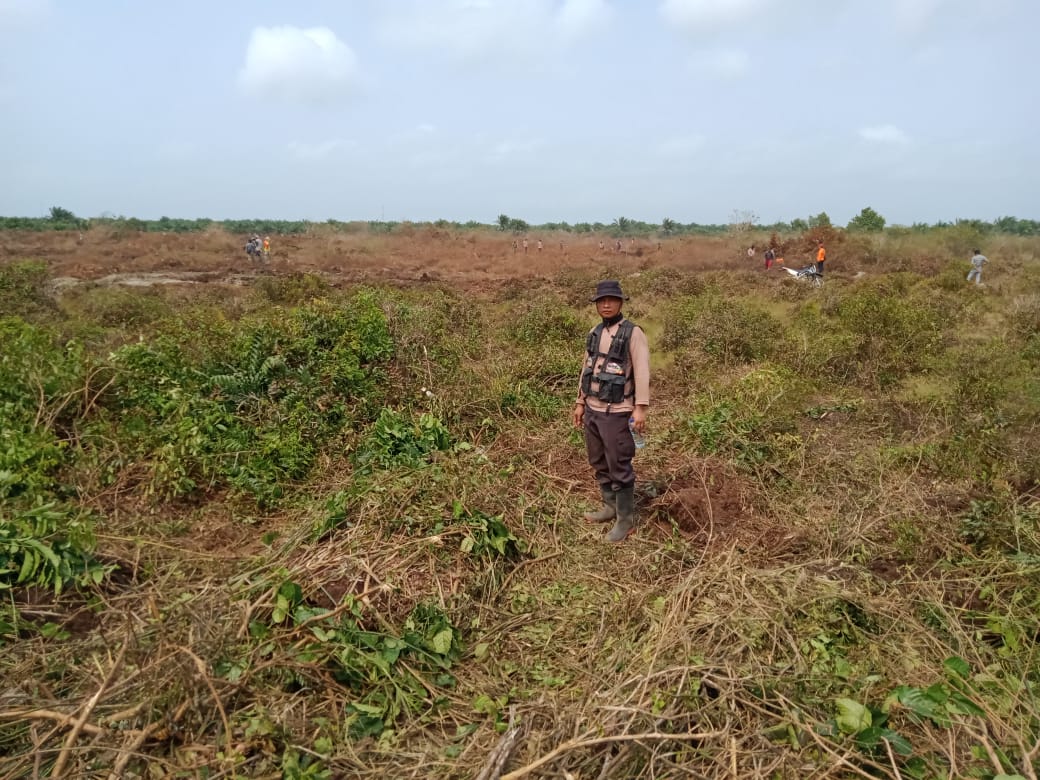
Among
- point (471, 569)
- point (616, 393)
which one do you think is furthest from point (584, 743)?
point (616, 393)

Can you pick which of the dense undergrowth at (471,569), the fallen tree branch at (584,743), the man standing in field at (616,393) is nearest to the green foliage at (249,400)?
the dense undergrowth at (471,569)

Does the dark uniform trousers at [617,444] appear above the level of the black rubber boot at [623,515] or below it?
above

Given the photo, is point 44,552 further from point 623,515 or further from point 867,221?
point 867,221

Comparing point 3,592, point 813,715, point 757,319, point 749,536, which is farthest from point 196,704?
point 757,319

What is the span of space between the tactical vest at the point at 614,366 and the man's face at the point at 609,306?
0.11 metres

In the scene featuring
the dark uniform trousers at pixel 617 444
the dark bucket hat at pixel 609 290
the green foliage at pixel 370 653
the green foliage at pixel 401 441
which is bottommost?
the green foliage at pixel 370 653

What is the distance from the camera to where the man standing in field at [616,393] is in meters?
3.69

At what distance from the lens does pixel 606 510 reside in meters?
4.16

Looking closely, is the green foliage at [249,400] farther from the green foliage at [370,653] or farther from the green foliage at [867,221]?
the green foliage at [867,221]

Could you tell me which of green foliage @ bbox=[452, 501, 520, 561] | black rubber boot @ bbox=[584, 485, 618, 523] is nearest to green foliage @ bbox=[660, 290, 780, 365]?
black rubber boot @ bbox=[584, 485, 618, 523]

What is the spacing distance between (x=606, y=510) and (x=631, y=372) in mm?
1039

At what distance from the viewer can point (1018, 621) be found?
9.45ft

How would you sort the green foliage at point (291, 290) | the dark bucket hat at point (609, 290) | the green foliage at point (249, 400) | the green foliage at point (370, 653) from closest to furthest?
the green foliage at point (370, 653), the dark bucket hat at point (609, 290), the green foliage at point (249, 400), the green foliage at point (291, 290)

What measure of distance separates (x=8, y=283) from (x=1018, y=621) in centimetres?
1187
